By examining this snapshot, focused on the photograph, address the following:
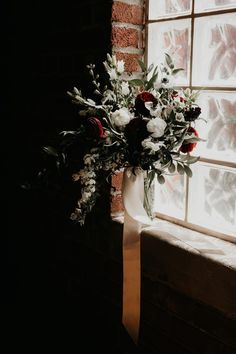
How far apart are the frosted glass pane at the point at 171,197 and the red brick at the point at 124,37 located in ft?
1.79

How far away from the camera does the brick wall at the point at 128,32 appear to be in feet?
5.08

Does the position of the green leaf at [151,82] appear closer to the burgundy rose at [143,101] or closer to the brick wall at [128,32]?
the burgundy rose at [143,101]

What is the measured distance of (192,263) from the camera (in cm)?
136

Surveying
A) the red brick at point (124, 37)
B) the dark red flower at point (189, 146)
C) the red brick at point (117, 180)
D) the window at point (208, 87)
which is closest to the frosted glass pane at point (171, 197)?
the window at point (208, 87)

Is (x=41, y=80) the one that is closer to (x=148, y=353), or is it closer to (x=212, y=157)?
(x=212, y=157)

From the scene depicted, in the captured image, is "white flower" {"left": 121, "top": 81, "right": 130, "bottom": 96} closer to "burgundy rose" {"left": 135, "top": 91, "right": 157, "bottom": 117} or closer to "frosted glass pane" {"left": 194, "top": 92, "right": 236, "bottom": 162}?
"burgundy rose" {"left": 135, "top": 91, "right": 157, "bottom": 117}

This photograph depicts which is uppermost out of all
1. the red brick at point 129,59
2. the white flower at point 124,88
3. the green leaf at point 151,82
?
the red brick at point 129,59

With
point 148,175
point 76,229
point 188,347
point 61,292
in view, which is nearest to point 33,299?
point 61,292

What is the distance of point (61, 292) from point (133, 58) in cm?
120

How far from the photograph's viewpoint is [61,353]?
6.55 feet

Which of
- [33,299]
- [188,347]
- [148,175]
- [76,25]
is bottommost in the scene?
[33,299]

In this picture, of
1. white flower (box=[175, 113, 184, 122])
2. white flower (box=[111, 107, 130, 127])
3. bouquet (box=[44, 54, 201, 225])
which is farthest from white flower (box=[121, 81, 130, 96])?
white flower (box=[175, 113, 184, 122])

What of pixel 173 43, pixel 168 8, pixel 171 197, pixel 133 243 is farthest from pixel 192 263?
pixel 168 8

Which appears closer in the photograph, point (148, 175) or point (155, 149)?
point (155, 149)
